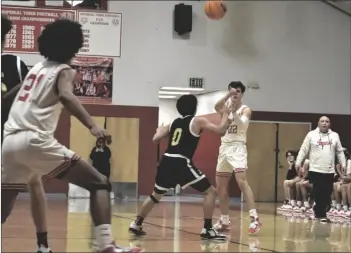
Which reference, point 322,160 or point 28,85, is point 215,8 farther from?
point 28,85

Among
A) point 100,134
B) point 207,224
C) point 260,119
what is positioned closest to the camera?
point 100,134

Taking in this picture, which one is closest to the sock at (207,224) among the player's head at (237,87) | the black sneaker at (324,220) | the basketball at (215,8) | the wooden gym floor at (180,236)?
the wooden gym floor at (180,236)

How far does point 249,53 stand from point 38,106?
1378 cm

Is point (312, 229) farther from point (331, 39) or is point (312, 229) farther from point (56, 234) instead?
point (331, 39)

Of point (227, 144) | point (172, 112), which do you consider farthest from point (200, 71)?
point (227, 144)

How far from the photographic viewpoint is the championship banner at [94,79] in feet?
54.9

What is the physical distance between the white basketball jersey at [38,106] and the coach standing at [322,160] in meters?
6.92

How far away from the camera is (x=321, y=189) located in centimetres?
1047

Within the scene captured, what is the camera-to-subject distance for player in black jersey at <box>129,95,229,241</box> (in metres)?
6.78

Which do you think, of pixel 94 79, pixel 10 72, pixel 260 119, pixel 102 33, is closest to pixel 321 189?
pixel 10 72

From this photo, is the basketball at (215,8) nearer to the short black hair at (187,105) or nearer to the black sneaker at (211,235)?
the short black hair at (187,105)

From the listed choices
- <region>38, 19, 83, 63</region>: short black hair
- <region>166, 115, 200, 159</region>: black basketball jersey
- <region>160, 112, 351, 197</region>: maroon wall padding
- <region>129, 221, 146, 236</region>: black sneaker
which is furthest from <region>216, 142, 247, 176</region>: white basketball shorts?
<region>160, 112, 351, 197</region>: maroon wall padding

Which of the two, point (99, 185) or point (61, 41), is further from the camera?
point (61, 41)

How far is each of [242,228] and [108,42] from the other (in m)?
9.56
